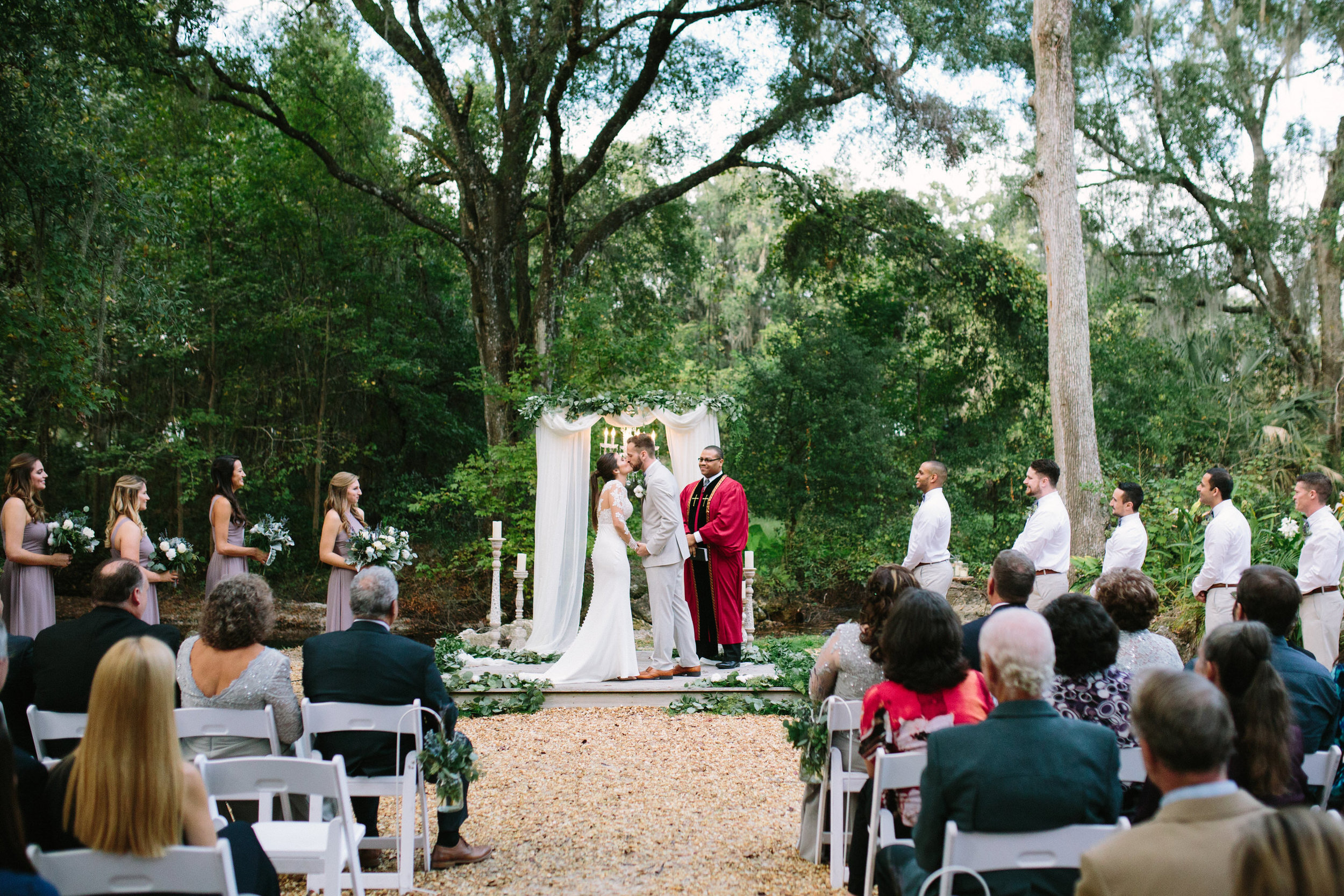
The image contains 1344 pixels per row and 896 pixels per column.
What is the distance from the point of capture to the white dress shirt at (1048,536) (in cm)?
616

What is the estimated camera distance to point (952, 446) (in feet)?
46.3

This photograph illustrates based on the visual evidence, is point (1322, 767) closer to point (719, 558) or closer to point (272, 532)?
point (719, 558)

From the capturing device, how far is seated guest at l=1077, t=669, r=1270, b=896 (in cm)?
158

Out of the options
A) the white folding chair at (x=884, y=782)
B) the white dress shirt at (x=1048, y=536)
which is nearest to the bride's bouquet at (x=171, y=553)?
the white folding chair at (x=884, y=782)

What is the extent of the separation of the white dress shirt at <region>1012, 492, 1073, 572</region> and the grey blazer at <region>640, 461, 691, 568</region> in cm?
236

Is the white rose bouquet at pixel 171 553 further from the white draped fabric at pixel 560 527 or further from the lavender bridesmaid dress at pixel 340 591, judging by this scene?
the white draped fabric at pixel 560 527

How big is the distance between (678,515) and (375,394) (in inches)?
365

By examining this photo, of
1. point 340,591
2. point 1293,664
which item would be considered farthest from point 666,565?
point 1293,664

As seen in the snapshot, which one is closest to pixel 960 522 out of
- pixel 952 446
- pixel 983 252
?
pixel 952 446

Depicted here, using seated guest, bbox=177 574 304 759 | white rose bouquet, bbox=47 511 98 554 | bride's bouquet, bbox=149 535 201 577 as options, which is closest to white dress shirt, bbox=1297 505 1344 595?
seated guest, bbox=177 574 304 759

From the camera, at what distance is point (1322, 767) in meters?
2.73

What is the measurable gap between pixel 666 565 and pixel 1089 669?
432 cm

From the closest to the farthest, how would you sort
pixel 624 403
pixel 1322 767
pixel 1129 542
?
pixel 1322 767, pixel 1129 542, pixel 624 403

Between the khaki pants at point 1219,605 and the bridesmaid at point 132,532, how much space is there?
20.2 ft
